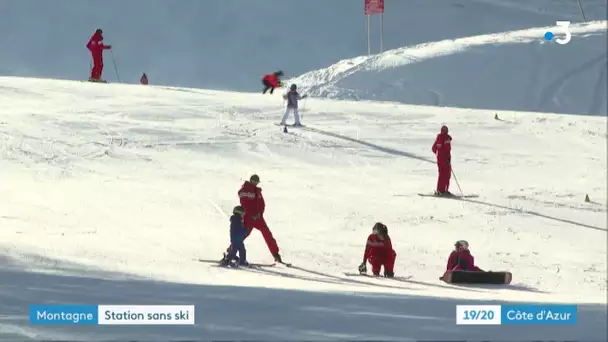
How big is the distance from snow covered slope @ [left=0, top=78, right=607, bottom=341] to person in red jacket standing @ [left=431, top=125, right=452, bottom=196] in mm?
374

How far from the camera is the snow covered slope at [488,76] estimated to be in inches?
1378

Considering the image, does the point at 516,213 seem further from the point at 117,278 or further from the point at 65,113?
the point at 65,113

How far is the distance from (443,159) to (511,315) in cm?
1125

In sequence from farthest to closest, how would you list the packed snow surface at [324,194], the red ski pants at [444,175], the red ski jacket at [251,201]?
the red ski pants at [444,175], the red ski jacket at [251,201], the packed snow surface at [324,194]

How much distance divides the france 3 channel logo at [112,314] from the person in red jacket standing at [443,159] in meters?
11.2

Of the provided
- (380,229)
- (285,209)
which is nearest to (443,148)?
(285,209)

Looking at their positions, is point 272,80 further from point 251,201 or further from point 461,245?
point 461,245

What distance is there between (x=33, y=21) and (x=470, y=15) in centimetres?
2375

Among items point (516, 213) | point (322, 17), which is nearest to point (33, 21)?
point (322, 17)

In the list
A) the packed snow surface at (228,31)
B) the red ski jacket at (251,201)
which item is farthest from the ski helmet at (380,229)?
the packed snow surface at (228,31)

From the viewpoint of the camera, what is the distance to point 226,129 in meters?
23.5

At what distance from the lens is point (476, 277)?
490 inches

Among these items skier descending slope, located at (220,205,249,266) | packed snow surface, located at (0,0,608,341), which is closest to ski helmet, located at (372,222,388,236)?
packed snow surface, located at (0,0,608,341)

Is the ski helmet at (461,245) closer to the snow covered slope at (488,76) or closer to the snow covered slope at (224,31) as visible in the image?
the snow covered slope at (488,76)
